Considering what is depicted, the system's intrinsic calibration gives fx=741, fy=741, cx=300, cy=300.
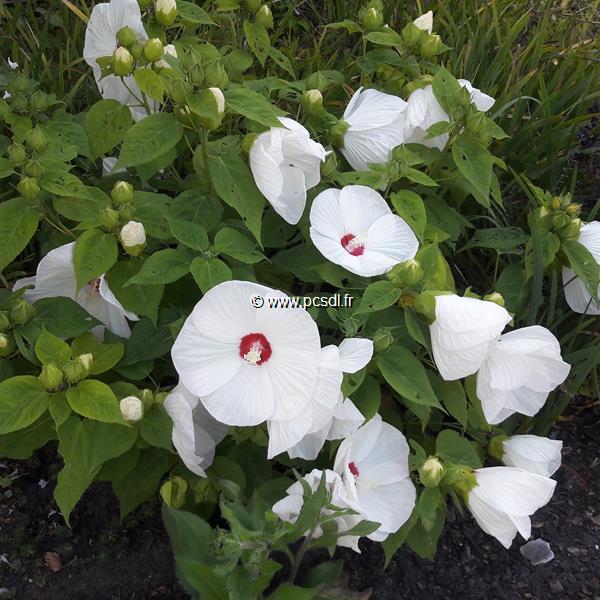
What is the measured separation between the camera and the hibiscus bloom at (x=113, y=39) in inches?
55.0

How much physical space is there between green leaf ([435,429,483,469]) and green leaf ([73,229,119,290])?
26.0 inches

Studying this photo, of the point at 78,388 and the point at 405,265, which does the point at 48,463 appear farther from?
the point at 405,265

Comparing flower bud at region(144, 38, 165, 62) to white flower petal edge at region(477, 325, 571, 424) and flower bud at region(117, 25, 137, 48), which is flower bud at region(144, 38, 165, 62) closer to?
flower bud at region(117, 25, 137, 48)

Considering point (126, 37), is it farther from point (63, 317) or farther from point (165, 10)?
point (63, 317)

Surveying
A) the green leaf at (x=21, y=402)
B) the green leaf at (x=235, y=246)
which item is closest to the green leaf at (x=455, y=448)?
the green leaf at (x=235, y=246)

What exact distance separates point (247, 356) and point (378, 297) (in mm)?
229

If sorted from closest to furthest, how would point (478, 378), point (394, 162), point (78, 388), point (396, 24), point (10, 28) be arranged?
point (78, 388) → point (478, 378) → point (394, 162) → point (10, 28) → point (396, 24)

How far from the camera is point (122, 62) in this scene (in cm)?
129

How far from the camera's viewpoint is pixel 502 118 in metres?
2.14

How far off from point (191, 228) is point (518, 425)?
0.98 metres

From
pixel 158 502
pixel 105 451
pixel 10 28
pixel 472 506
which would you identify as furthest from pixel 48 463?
pixel 10 28

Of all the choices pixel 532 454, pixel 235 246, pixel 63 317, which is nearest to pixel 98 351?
pixel 63 317

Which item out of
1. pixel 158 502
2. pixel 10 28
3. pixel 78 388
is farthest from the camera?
pixel 10 28

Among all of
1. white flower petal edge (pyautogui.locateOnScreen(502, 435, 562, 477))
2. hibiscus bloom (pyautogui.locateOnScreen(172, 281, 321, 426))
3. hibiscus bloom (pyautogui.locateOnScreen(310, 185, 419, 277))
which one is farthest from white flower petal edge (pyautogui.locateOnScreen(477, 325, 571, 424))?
hibiscus bloom (pyautogui.locateOnScreen(172, 281, 321, 426))
